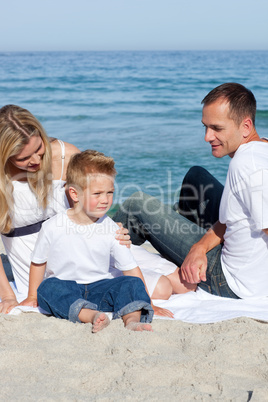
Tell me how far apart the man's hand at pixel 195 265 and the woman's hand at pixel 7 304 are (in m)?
1.26

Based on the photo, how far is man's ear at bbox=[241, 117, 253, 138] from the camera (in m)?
3.23

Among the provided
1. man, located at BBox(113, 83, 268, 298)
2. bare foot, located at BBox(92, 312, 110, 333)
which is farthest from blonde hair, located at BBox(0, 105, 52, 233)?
bare foot, located at BBox(92, 312, 110, 333)

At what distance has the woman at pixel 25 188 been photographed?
3.32 metres

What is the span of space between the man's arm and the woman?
23 centimetres

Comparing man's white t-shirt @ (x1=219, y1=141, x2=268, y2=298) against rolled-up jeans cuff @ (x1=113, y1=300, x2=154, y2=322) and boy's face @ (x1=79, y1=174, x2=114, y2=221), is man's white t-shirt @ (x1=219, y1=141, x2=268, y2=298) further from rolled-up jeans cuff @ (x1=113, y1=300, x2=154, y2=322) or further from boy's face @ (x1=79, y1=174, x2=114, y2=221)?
boy's face @ (x1=79, y1=174, x2=114, y2=221)

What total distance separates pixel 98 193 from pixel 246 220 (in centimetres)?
101

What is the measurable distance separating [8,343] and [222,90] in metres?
2.19

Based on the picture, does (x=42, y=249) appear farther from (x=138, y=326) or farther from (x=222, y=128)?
(x=222, y=128)

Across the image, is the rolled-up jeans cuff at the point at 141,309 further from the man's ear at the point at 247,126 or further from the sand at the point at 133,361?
the man's ear at the point at 247,126

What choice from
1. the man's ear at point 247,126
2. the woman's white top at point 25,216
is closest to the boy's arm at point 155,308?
the woman's white top at point 25,216

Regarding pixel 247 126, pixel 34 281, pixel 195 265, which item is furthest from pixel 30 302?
pixel 247 126

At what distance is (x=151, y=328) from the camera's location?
294 centimetres

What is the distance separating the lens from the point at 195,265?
3305mm

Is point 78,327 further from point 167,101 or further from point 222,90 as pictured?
point 167,101
